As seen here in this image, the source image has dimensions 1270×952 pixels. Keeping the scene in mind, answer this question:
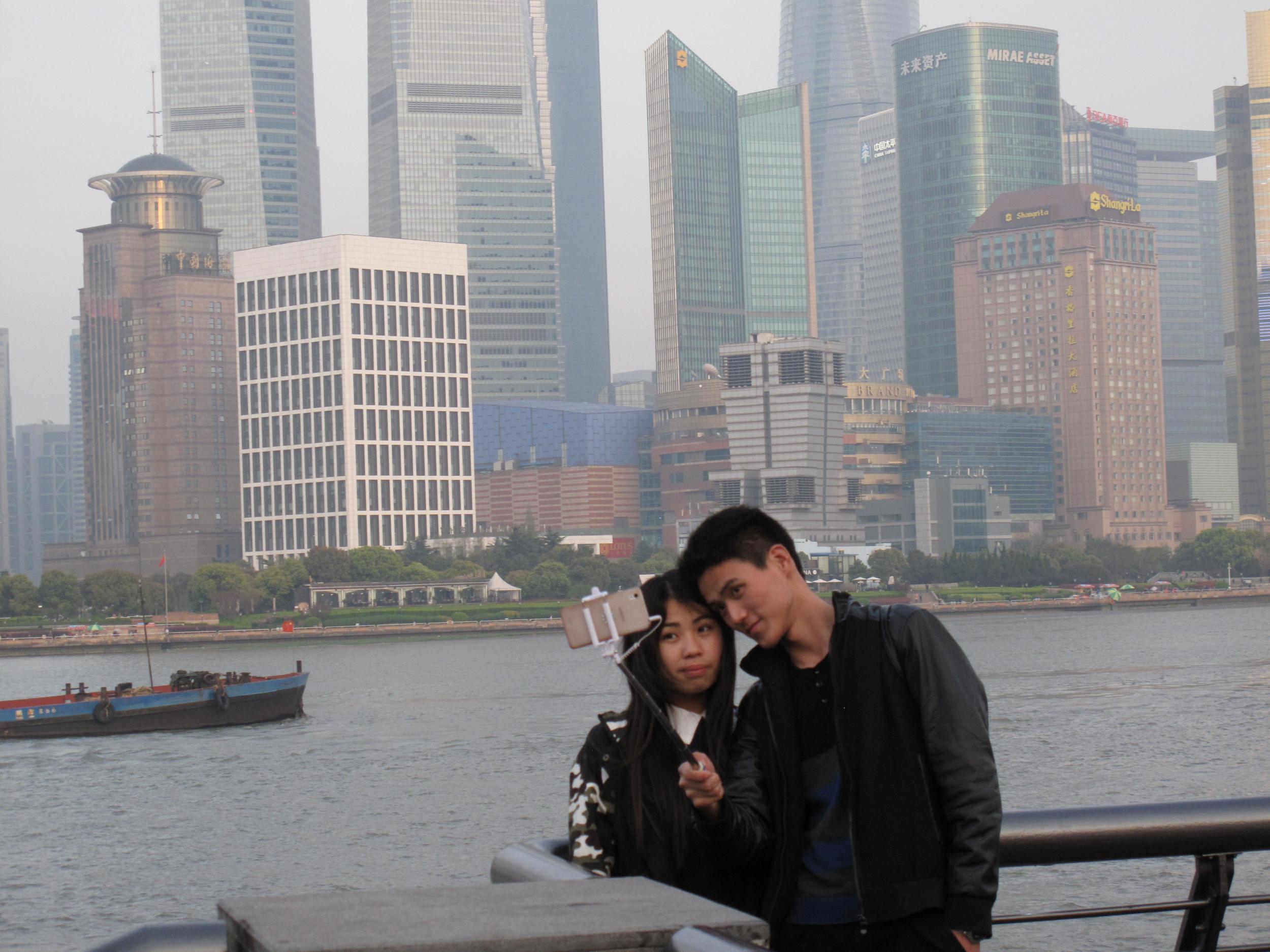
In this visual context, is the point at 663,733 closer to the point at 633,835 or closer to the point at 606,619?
the point at 633,835

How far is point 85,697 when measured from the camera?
200 ft

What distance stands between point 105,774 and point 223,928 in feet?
159

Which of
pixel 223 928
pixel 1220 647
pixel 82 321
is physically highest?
pixel 82 321

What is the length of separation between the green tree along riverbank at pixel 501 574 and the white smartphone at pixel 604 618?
5115 inches

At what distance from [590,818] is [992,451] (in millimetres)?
186261

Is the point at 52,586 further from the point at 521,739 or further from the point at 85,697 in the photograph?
the point at 521,739

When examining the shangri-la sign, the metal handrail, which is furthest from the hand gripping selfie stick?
the shangri-la sign

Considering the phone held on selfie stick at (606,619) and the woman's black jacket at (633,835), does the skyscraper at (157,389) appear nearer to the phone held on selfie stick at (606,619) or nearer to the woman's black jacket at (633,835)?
the woman's black jacket at (633,835)

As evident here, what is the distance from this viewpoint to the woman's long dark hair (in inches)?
181

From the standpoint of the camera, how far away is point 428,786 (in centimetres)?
4247

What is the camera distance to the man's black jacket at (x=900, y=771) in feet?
13.9

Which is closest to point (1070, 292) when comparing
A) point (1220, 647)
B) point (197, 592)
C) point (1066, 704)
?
point (197, 592)

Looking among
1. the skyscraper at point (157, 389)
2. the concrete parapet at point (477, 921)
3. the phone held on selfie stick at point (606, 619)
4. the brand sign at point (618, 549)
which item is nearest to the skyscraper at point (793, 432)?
the brand sign at point (618, 549)

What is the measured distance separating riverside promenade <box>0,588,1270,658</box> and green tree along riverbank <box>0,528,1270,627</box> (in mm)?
2582
